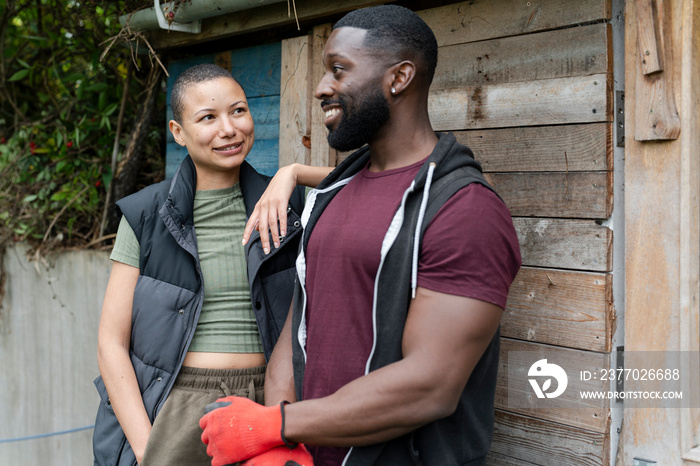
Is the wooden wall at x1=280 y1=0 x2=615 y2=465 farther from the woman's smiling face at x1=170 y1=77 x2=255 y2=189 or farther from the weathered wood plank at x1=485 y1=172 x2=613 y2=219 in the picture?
the woman's smiling face at x1=170 y1=77 x2=255 y2=189

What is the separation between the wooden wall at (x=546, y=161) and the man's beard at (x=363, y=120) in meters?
0.66

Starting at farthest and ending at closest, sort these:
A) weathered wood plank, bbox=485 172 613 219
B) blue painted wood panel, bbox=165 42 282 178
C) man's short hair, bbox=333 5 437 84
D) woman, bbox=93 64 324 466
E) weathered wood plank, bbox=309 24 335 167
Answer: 1. blue painted wood panel, bbox=165 42 282 178
2. weathered wood plank, bbox=309 24 335 167
3. woman, bbox=93 64 324 466
4. weathered wood plank, bbox=485 172 613 219
5. man's short hair, bbox=333 5 437 84

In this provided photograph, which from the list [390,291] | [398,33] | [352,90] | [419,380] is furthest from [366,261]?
[398,33]

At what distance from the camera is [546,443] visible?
7.03 feet

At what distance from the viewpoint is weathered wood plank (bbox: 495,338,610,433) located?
79.4 inches

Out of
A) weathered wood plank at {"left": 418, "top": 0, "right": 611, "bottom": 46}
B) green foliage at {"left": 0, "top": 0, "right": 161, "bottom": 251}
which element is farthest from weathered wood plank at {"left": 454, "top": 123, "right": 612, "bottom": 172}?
green foliage at {"left": 0, "top": 0, "right": 161, "bottom": 251}

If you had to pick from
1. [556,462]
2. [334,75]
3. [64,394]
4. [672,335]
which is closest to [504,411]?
[556,462]

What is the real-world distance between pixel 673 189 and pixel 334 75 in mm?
1035

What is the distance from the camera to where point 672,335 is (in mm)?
1926

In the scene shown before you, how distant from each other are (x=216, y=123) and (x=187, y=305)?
0.61m

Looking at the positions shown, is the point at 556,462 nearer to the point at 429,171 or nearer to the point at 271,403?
the point at 271,403

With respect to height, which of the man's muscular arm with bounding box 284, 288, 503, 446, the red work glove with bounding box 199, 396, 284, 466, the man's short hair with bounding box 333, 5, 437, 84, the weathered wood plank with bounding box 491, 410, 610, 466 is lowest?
the weathered wood plank with bounding box 491, 410, 610, 466

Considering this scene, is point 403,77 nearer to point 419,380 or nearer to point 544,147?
point 544,147

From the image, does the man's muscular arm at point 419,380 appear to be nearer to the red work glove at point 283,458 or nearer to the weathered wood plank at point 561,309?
the red work glove at point 283,458
